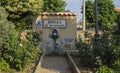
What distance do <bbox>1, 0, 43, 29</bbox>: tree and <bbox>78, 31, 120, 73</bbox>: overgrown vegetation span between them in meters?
11.0

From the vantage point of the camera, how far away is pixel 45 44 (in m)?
31.4

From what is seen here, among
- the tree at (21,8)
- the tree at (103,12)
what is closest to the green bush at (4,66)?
the tree at (21,8)

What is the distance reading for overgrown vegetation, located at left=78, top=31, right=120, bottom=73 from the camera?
18359 millimetres

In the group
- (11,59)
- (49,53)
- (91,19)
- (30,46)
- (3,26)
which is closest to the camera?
(3,26)

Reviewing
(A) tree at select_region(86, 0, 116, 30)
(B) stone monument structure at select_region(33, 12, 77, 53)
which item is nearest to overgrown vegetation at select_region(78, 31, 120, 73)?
(B) stone monument structure at select_region(33, 12, 77, 53)

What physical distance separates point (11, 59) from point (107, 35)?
4919 mm

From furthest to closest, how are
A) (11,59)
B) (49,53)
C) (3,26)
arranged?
(49,53), (11,59), (3,26)

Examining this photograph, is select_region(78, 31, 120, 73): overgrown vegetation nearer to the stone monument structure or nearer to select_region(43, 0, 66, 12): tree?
the stone monument structure

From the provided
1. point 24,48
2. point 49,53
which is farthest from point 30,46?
point 49,53

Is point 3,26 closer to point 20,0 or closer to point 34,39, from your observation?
point 34,39

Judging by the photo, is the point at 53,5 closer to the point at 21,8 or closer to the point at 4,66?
the point at 21,8

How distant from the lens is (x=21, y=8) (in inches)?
1268

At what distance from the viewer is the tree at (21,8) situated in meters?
31.4

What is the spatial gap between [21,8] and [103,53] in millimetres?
14137
